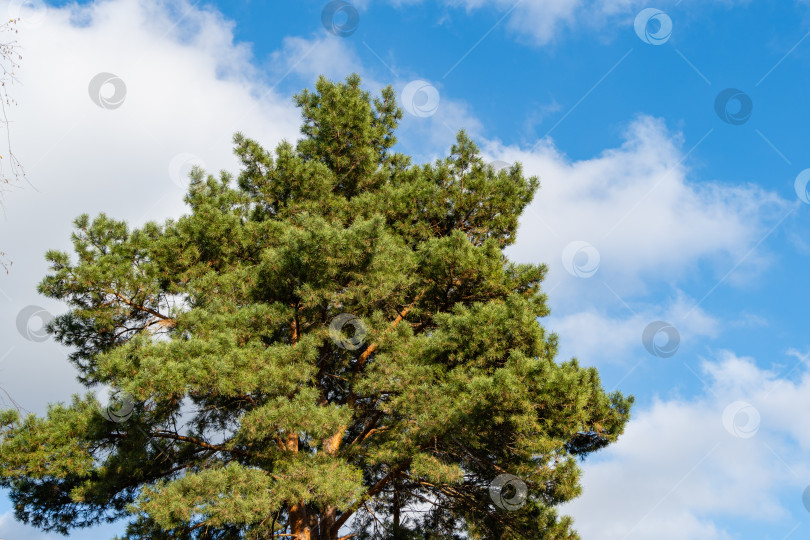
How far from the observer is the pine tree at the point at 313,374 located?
745cm

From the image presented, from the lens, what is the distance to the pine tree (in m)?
7.45

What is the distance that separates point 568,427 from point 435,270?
3.25 metres

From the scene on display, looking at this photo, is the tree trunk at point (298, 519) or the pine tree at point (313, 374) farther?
the tree trunk at point (298, 519)

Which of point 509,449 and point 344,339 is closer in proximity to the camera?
point 509,449

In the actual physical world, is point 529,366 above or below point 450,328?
below

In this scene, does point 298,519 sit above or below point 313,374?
below

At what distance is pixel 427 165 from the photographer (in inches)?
A: 452

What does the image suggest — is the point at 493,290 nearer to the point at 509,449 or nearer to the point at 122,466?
the point at 509,449

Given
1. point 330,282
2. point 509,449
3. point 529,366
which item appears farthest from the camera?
point 330,282

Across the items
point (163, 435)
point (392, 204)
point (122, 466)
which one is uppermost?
point (392, 204)

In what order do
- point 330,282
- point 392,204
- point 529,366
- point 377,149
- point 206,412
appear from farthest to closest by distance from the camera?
point 377,149
point 392,204
point 206,412
point 330,282
point 529,366

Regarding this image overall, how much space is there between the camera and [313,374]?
890cm

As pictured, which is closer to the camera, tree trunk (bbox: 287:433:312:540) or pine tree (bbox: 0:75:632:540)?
pine tree (bbox: 0:75:632:540)

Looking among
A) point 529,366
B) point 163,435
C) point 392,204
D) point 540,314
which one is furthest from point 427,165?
point 163,435
